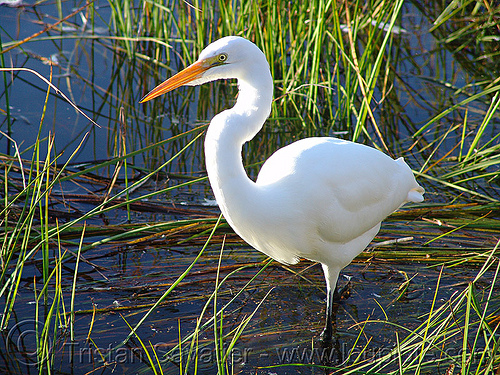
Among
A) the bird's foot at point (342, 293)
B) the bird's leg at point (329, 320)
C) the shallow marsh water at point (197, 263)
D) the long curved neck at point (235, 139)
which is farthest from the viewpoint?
the bird's foot at point (342, 293)

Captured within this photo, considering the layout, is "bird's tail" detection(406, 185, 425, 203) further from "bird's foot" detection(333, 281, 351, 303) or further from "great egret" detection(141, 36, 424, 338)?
"bird's foot" detection(333, 281, 351, 303)

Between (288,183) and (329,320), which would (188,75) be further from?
(329,320)

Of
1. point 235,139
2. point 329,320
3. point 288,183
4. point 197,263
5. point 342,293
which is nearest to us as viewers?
point 235,139

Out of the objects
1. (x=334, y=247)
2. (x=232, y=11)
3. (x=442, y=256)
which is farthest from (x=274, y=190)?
(x=232, y=11)

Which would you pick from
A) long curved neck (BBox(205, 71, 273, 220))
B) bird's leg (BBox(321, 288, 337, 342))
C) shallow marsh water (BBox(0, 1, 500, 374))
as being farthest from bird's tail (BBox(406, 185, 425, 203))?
long curved neck (BBox(205, 71, 273, 220))

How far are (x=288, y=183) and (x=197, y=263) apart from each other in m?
1.09

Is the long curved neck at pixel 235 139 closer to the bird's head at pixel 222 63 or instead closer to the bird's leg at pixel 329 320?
the bird's head at pixel 222 63

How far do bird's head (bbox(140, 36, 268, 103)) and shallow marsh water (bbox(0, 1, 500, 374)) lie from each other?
0.69 m

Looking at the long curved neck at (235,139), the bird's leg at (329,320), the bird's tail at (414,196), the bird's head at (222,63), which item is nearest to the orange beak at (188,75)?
the bird's head at (222,63)

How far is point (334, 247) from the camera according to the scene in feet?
9.07

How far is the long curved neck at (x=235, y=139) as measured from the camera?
214 cm

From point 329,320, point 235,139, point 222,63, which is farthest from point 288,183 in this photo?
point 329,320

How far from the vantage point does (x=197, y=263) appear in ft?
10.9

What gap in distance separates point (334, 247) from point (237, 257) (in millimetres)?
809
